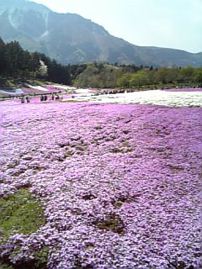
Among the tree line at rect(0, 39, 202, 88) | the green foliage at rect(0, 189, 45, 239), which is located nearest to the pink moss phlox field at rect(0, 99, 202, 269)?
the green foliage at rect(0, 189, 45, 239)

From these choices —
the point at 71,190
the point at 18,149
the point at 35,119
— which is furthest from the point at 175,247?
the point at 35,119

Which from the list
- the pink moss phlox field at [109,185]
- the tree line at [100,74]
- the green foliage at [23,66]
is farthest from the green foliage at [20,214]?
the green foliage at [23,66]

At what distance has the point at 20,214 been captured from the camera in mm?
13734

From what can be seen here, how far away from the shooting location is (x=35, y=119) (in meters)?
27.0

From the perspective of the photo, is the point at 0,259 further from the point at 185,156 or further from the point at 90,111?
the point at 90,111

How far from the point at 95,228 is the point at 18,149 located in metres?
8.87

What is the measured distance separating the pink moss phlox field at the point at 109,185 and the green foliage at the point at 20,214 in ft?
1.02

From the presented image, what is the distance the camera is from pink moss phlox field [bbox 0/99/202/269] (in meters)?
11.5

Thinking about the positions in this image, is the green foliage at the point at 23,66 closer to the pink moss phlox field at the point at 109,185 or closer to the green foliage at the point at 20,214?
the pink moss phlox field at the point at 109,185

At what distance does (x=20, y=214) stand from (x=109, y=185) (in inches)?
148

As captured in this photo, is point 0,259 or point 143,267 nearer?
point 143,267

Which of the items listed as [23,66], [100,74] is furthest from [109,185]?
[100,74]

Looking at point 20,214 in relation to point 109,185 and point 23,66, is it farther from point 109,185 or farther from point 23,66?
point 23,66

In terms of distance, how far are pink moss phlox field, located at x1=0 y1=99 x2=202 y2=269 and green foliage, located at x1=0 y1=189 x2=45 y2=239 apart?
312mm
